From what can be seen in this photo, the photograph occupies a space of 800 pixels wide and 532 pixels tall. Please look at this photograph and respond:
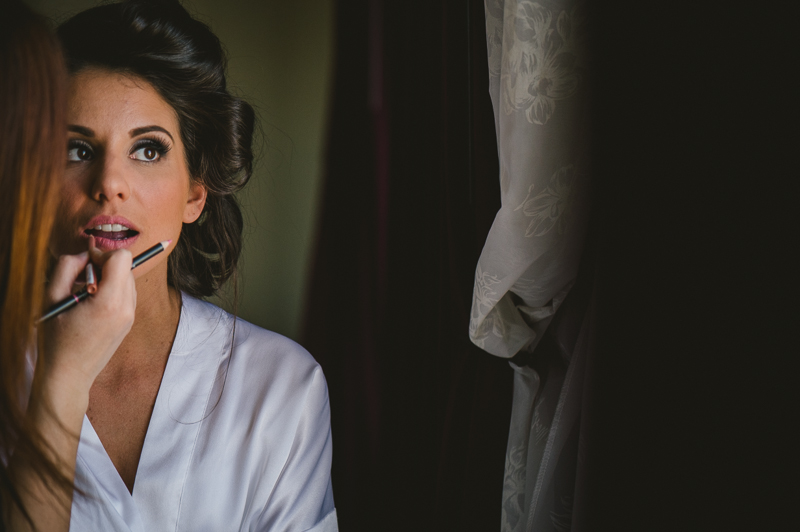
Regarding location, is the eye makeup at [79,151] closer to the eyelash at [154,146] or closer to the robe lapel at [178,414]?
the eyelash at [154,146]

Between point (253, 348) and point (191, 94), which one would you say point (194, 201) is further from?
point (253, 348)

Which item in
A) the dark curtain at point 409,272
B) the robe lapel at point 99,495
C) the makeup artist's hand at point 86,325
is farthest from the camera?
the dark curtain at point 409,272

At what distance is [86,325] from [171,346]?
320 millimetres

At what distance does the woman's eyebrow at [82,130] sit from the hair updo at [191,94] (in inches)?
4.3

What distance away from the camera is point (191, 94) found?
91cm

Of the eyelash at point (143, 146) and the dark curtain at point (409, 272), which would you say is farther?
the dark curtain at point (409, 272)

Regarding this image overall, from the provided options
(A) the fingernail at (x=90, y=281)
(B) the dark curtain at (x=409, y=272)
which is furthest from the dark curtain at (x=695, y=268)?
(A) the fingernail at (x=90, y=281)

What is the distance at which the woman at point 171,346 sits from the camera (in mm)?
779

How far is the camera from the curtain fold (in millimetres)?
619

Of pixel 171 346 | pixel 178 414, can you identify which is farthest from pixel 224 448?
pixel 171 346

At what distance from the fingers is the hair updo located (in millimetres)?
→ 304

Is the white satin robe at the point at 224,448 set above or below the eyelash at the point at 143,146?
below

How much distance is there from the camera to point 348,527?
1226mm

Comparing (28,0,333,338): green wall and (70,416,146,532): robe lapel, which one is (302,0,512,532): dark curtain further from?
(70,416,146,532): robe lapel
